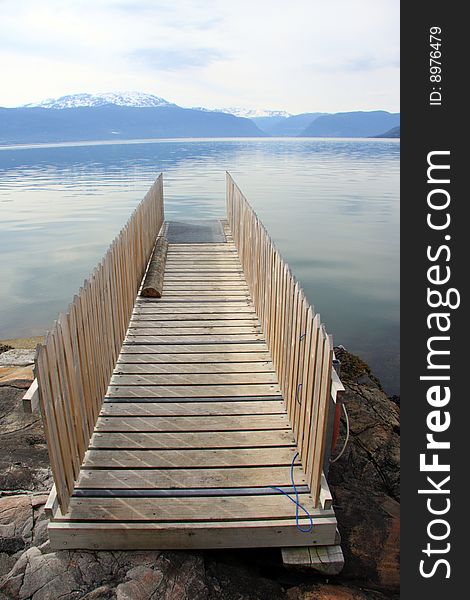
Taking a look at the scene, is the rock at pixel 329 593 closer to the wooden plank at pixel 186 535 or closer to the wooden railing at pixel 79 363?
the wooden plank at pixel 186 535

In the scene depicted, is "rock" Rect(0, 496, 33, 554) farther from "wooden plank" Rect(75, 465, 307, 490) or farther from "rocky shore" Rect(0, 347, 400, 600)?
"wooden plank" Rect(75, 465, 307, 490)

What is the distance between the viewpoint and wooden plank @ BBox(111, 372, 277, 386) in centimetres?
579

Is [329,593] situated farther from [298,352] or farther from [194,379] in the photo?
[194,379]

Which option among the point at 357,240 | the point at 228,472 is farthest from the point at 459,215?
the point at 357,240

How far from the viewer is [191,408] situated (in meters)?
5.29

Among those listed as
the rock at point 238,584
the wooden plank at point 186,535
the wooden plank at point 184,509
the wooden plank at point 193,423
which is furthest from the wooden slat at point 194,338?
the rock at point 238,584

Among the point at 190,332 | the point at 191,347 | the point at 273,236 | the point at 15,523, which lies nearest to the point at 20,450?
the point at 15,523

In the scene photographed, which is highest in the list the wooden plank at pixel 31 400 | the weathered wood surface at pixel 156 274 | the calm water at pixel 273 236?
the wooden plank at pixel 31 400

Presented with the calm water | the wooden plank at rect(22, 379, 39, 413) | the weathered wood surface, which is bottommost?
the calm water

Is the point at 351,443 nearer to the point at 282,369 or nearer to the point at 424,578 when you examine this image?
the point at 282,369

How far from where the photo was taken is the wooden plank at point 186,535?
3.79 m

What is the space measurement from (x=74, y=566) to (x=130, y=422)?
1512mm

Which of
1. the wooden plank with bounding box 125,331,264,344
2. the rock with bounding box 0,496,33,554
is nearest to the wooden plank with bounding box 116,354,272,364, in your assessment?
the wooden plank with bounding box 125,331,264,344

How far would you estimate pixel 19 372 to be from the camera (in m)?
7.21
